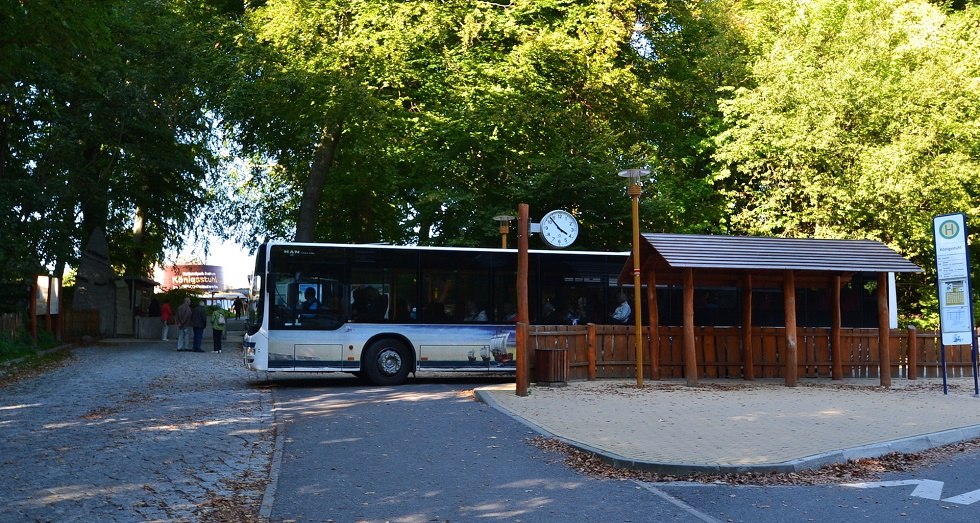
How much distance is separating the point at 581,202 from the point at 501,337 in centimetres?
887

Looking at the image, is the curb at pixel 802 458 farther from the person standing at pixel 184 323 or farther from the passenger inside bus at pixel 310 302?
the person standing at pixel 184 323

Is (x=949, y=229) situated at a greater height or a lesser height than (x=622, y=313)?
greater

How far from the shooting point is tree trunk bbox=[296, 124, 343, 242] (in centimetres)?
2991

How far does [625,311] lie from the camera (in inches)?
818

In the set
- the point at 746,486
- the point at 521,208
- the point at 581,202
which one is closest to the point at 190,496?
the point at 746,486

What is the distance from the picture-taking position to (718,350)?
20156 mm

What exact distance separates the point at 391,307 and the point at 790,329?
25.7ft

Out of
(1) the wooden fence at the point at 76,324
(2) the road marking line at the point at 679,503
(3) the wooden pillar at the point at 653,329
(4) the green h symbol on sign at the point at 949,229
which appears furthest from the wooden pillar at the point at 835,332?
(1) the wooden fence at the point at 76,324

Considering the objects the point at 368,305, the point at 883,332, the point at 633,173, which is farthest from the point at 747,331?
the point at 368,305

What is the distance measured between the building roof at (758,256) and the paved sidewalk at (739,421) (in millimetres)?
2272

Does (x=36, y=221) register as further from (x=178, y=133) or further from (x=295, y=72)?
(x=295, y=72)

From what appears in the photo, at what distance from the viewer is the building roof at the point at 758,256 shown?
17.8 metres

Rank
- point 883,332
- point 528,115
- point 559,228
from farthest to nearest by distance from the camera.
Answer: point 528,115
point 559,228
point 883,332

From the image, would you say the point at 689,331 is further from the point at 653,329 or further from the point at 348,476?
the point at 348,476
